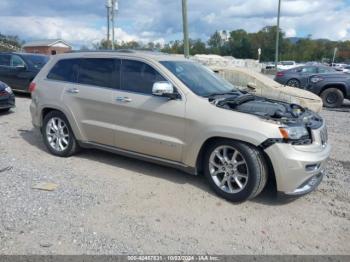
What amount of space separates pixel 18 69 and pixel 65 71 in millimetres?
7407

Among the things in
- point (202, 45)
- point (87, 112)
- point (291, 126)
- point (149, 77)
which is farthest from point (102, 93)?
point (202, 45)

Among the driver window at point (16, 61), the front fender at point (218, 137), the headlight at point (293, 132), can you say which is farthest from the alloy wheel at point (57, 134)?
the driver window at point (16, 61)

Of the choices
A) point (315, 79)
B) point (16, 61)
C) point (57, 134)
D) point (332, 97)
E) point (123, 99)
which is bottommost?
point (57, 134)

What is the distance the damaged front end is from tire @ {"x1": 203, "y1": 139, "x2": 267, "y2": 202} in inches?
9.6

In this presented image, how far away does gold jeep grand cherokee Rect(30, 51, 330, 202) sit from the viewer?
13.5 ft

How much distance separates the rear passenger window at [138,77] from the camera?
4.92m

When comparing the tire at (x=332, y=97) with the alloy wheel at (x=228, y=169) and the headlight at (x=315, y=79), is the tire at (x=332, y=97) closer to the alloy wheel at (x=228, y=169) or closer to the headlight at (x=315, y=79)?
the headlight at (x=315, y=79)

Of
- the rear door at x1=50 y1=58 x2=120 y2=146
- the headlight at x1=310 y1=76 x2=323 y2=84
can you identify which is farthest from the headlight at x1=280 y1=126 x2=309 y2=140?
the headlight at x1=310 y1=76 x2=323 y2=84

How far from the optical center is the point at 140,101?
4.91 m

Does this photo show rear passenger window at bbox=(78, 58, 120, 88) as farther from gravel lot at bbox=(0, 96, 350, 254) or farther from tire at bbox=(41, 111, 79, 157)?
gravel lot at bbox=(0, 96, 350, 254)

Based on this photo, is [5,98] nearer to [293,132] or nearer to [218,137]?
[218,137]

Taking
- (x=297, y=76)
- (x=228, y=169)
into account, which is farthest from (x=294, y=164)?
(x=297, y=76)

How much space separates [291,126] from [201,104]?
1134 millimetres

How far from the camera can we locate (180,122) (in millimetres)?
4613
